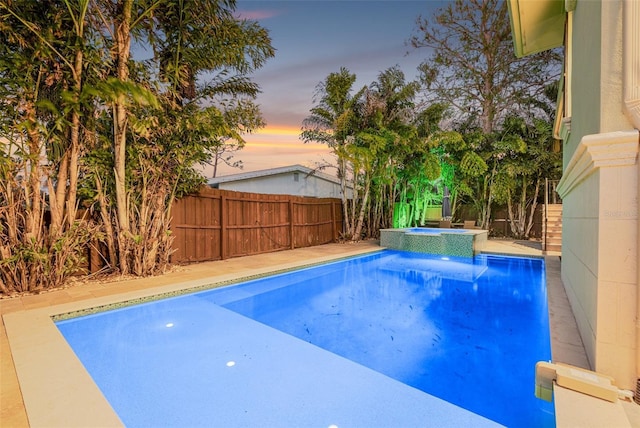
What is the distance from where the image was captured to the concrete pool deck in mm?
1796

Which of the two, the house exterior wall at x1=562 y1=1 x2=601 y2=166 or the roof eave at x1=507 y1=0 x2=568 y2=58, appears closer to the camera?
the house exterior wall at x1=562 y1=1 x2=601 y2=166

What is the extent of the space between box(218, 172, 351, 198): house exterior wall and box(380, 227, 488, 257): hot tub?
17.2 feet

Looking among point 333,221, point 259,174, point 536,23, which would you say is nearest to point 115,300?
point 536,23

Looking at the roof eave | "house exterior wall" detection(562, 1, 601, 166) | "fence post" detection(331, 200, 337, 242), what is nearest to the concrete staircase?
the roof eave

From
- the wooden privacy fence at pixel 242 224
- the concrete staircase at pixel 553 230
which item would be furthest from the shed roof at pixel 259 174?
the concrete staircase at pixel 553 230

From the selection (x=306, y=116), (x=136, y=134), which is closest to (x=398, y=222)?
(x=306, y=116)

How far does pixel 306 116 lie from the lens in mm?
10805

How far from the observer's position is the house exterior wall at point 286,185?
13.0 metres

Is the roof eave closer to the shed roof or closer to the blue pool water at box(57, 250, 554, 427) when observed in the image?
the blue pool water at box(57, 250, 554, 427)

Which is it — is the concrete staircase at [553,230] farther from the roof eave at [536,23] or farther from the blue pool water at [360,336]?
the roof eave at [536,23]

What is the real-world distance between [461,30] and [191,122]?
1521 centimetres

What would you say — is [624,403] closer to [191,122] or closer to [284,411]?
[284,411]

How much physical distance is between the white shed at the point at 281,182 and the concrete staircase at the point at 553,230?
7460mm

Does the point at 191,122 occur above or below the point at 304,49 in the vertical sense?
below
